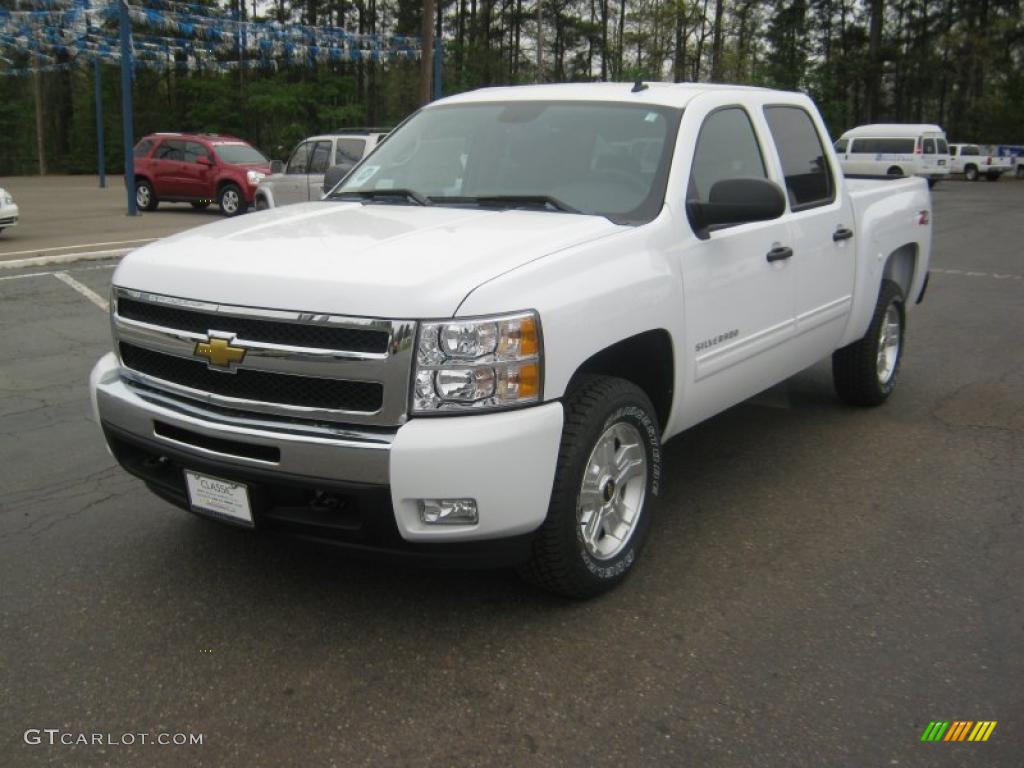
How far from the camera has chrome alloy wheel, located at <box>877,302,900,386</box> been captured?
606 cm

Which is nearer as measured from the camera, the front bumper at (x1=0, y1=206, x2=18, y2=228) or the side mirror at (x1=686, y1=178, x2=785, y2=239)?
the side mirror at (x1=686, y1=178, x2=785, y2=239)

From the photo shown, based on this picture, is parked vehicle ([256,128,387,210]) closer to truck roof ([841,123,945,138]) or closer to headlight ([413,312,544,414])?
headlight ([413,312,544,414])

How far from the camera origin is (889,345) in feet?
20.4

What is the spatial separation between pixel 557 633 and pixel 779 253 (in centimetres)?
216

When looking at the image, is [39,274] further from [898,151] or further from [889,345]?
[898,151]

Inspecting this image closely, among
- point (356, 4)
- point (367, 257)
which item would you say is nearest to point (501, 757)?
point (367, 257)

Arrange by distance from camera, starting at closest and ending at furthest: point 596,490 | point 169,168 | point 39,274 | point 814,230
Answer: point 596,490
point 814,230
point 39,274
point 169,168

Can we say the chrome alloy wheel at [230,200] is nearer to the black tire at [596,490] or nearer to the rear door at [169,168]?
the rear door at [169,168]

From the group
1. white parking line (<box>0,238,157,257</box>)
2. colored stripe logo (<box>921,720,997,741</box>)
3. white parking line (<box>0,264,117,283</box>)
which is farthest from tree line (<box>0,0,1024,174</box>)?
colored stripe logo (<box>921,720,997,741</box>)

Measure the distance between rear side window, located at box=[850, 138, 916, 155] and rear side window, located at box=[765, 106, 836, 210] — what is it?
3327 centimetres

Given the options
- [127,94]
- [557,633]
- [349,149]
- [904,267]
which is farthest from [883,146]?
[557,633]

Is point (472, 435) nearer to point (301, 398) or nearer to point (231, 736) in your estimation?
point (301, 398)

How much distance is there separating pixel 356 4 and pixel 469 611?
5758 cm

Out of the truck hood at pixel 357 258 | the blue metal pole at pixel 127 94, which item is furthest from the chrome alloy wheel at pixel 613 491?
the blue metal pole at pixel 127 94
